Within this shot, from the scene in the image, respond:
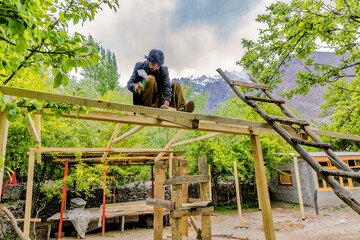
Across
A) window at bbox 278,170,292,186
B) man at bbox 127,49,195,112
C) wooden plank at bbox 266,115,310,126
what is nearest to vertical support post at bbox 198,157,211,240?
man at bbox 127,49,195,112

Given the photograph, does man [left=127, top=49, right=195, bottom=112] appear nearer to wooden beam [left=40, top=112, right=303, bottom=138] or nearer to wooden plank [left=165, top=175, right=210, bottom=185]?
wooden beam [left=40, top=112, right=303, bottom=138]

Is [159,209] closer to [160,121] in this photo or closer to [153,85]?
Result: [160,121]

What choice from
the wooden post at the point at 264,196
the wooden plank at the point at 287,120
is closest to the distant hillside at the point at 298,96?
the wooden post at the point at 264,196

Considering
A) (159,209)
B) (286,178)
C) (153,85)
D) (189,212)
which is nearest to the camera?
(153,85)

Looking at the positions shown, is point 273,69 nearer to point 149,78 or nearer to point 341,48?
point 341,48

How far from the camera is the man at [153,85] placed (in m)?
2.84

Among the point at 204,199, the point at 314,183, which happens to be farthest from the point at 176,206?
the point at 314,183

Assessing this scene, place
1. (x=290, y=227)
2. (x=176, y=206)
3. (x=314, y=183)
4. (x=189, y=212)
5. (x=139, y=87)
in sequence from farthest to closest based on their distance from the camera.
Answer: (x=314, y=183) < (x=290, y=227) < (x=189, y=212) < (x=176, y=206) < (x=139, y=87)

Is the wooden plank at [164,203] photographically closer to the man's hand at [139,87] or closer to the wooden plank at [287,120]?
the man's hand at [139,87]

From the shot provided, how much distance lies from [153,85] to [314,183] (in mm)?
13994

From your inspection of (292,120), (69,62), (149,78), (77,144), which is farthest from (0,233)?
(292,120)

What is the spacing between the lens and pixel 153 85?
2.97 meters

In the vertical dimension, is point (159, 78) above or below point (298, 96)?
below

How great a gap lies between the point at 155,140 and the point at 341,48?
12294mm
